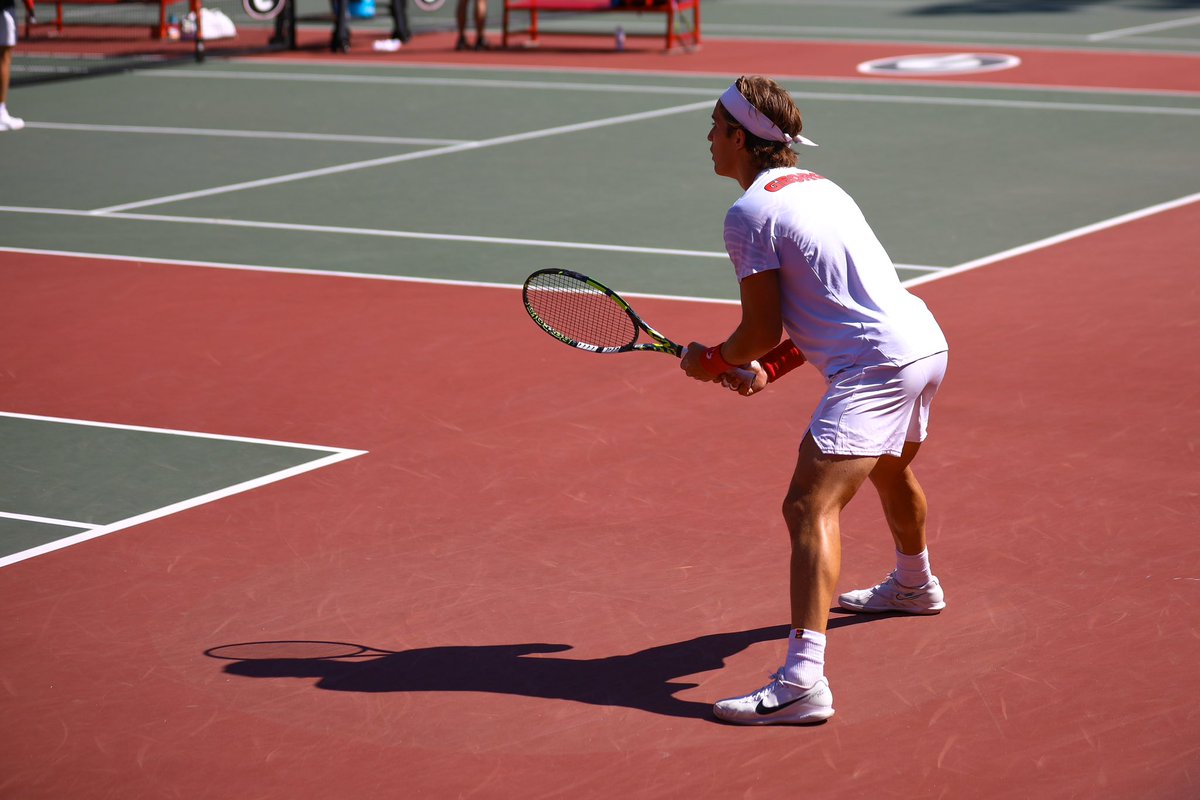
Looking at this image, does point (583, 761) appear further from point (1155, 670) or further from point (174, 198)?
point (174, 198)

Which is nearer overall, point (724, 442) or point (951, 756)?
point (951, 756)

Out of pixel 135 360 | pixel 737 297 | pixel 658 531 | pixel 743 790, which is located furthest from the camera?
pixel 737 297

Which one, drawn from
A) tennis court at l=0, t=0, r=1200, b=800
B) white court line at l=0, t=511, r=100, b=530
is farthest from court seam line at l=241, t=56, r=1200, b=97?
white court line at l=0, t=511, r=100, b=530

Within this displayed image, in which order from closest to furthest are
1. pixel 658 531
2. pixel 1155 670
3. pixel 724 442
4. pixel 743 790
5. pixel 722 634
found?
pixel 743 790, pixel 1155 670, pixel 722 634, pixel 658 531, pixel 724 442

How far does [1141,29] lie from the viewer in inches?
1018

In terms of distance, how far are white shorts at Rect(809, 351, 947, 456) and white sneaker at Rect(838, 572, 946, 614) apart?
0.81 meters

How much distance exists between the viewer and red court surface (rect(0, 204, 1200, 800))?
511 cm

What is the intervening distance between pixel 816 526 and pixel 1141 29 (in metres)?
22.4

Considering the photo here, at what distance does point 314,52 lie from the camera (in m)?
24.6

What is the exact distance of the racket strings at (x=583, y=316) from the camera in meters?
7.38

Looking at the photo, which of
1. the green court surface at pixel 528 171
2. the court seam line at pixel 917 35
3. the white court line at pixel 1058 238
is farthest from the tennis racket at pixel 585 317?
the court seam line at pixel 917 35

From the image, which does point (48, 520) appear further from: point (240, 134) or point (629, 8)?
point (629, 8)

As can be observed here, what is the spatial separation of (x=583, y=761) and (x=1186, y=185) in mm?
10078

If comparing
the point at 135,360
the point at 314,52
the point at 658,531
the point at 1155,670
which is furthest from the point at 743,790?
the point at 314,52
